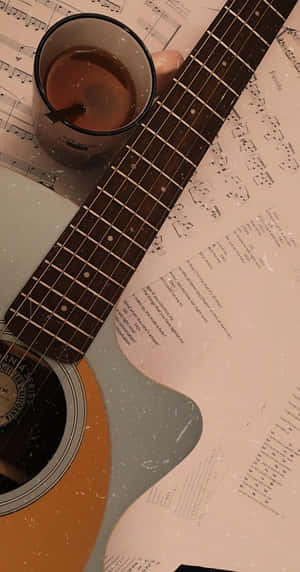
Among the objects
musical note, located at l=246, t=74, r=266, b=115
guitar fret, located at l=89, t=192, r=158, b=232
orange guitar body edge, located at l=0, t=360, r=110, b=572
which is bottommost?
orange guitar body edge, located at l=0, t=360, r=110, b=572

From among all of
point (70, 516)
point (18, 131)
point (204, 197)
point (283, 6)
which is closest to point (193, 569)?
point (70, 516)

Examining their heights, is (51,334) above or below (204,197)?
below

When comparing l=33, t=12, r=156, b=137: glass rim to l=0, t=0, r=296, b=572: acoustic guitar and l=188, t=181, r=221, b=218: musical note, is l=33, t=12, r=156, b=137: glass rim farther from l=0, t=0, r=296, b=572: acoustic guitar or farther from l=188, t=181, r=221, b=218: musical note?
l=188, t=181, r=221, b=218: musical note

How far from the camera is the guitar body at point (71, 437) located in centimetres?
61

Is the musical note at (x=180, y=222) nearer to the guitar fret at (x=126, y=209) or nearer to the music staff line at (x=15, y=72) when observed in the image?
the guitar fret at (x=126, y=209)

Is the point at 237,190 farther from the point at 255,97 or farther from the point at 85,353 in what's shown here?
the point at 85,353

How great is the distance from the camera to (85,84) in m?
0.69

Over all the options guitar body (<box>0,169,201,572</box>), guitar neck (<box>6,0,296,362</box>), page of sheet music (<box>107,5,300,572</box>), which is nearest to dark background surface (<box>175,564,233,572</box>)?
page of sheet music (<box>107,5,300,572</box>)

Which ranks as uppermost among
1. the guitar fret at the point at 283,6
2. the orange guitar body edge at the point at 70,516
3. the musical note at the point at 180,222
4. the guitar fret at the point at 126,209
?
the guitar fret at the point at 283,6

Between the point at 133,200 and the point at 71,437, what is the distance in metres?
0.25

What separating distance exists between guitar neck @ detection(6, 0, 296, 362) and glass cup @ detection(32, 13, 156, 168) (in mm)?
29

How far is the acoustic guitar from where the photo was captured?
62 cm

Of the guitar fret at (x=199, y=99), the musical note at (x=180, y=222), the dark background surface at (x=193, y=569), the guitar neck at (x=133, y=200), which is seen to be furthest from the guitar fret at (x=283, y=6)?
the dark background surface at (x=193, y=569)

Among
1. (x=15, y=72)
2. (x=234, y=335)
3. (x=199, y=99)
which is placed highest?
(x=199, y=99)
